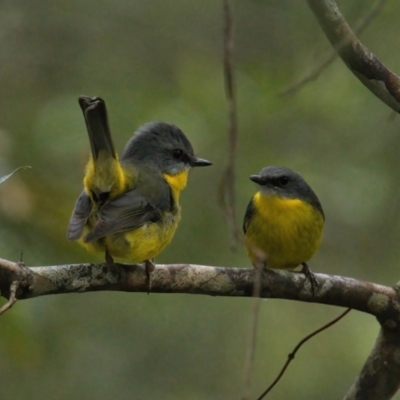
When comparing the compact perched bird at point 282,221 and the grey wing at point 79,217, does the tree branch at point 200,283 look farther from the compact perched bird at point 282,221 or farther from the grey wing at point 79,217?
the compact perched bird at point 282,221

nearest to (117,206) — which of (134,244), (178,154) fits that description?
(134,244)

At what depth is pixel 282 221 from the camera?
185 inches

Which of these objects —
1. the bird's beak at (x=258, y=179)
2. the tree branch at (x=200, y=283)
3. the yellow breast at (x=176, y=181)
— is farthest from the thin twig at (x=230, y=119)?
the bird's beak at (x=258, y=179)

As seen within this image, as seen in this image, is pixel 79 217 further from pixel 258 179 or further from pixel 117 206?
pixel 258 179

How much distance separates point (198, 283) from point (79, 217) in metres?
0.67

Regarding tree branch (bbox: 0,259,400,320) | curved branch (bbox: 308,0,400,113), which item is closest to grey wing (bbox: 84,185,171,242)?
tree branch (bbox: 0,259,400,320)

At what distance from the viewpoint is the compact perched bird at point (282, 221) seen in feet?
15.3

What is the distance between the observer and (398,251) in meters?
6.80

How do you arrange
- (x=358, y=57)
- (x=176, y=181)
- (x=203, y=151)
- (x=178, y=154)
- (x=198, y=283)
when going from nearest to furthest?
1. (x=358, y=57)
2. (x=198, y=283)
3. (x=176, y=181)
4. (x=178, y=154)
5. (x=203, y=151)

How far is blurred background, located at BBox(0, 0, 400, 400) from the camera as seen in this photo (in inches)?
233

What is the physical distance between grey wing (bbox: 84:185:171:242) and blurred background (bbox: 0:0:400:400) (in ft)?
3.71

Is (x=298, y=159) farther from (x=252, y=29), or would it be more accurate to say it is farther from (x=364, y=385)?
(x=364, y=385)

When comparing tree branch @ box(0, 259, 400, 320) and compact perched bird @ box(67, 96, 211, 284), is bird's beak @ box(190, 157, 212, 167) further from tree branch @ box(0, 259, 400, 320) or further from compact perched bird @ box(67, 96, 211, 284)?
tree branch @ box(0, 259, 400, 320)

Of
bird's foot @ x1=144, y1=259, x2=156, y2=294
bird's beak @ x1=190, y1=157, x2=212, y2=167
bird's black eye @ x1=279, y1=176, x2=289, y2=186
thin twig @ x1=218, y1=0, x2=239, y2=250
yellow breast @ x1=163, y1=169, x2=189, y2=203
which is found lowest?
bird's foot @ x1=144, y1=259, x2=156, y2=294
